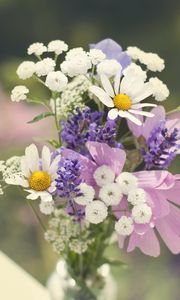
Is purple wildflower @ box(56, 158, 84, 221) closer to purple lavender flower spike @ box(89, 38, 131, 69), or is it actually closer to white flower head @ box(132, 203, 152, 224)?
white flower head @ box(132, 203, 152, 224)

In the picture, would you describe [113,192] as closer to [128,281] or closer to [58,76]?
[58,76]

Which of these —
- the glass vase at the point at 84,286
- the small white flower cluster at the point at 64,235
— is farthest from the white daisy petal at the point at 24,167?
the glass vase at the point at 84,286

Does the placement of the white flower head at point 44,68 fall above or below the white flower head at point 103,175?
above

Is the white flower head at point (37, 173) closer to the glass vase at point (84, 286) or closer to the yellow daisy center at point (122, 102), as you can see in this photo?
the yellow daisy center at point (122, 102)

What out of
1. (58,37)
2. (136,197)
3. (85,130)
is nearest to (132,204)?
(136,197)

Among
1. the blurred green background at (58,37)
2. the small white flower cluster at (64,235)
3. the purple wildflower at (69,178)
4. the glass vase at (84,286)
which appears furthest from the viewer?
the blurred green background at (58,37)

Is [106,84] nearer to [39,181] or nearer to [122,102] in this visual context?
[122,102]

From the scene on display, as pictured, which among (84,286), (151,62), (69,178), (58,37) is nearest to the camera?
(69,178)

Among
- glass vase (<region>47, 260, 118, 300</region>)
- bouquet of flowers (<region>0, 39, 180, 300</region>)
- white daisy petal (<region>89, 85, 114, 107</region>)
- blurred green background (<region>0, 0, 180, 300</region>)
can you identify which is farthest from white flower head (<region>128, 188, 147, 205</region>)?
blurred green background (<region>0, 0, 180, 300</region>)
